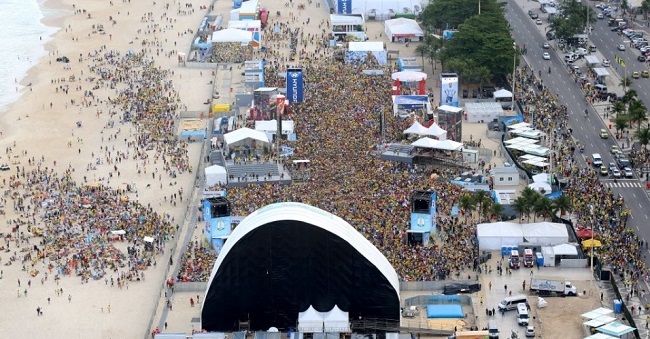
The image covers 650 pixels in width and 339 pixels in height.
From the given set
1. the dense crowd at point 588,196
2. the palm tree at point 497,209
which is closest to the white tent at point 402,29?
the dense crowd at point 588,196

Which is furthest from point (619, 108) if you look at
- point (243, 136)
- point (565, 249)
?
point (565, 249)

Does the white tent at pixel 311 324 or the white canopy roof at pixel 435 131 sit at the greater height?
the white canopy roof at pixel 435 131

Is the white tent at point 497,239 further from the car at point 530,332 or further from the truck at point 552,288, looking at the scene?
the car at point 530,332

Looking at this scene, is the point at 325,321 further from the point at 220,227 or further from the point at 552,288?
the point at 220,227

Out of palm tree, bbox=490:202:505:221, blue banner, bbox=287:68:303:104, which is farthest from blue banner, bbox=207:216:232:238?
blue banner, bbox=287:68:303:104

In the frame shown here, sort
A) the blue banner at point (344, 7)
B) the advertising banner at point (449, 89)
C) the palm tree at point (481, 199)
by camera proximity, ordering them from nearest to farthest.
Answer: the palm tree at point (481, 199), the advertising banner at point (449, 89), the blue banner at point (344, 7)

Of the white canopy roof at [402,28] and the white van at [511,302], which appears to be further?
the white canopy roof at [402,28]
